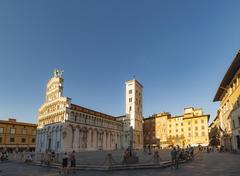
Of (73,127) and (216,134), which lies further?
(216,134)

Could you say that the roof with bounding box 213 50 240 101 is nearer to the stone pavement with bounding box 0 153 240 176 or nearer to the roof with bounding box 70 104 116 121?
the stone pavement with bounding box 0 153 240 176

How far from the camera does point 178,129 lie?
310 ft

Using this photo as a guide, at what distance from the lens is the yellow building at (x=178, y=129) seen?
87.7 metres

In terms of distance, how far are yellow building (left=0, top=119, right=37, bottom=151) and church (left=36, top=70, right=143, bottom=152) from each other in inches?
361

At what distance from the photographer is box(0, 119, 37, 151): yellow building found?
69188 millimetres

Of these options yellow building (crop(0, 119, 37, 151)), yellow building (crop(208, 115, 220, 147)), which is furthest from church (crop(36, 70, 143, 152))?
yellow building (crop(208, 115, 220, 147))

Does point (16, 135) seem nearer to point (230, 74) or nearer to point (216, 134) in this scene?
point (230, 74)

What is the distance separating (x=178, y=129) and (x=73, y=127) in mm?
52345

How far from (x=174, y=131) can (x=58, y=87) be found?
56.3 metres

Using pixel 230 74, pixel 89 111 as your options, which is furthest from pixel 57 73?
pixel 230 74

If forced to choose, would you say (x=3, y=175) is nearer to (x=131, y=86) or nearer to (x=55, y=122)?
(x=55, y=122)

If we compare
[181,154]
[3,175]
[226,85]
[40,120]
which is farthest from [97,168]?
[40,120]

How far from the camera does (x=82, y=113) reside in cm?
6544

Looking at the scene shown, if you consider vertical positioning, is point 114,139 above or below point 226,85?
below
